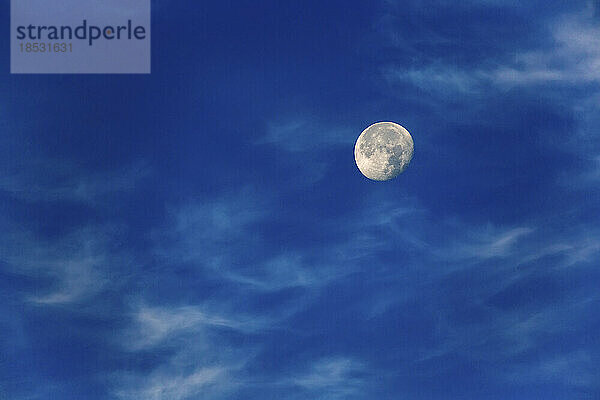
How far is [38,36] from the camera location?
6325 cm

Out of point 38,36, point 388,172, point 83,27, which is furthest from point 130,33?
point 388,172

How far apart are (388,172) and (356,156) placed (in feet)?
17.5

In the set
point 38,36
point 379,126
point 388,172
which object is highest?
point 38,36

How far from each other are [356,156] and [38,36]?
43.3 meters

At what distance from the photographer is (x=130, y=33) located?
66.8 m

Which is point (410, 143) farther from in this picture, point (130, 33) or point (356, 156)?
point (130, 33)

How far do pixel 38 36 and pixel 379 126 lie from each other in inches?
1761

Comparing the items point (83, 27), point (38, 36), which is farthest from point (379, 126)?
point (38, 36)

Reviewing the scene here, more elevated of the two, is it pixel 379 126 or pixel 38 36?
pixel 38 36

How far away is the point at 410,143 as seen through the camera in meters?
64.2

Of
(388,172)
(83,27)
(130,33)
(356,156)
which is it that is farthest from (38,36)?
(388,172)

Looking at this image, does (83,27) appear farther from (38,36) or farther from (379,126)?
(379,126)

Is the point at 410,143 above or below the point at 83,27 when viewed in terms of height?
below

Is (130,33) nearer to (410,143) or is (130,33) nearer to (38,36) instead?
(38,36)
